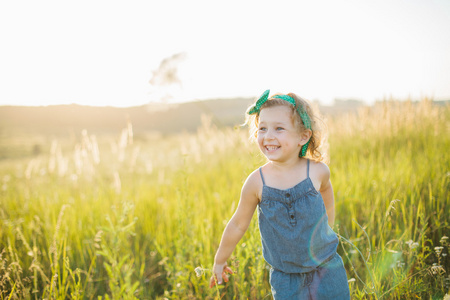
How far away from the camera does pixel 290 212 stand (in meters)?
1.44

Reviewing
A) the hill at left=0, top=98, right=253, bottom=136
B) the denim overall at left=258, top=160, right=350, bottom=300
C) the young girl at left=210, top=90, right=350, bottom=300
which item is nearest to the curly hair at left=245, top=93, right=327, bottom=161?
the young girl at left=210, top=90, right=350, bottom=300

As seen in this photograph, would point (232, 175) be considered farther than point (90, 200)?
Yes

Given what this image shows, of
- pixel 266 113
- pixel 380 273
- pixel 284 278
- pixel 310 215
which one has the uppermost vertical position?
pixel 266 113

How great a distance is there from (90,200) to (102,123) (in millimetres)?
30968

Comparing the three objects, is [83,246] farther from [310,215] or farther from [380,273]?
[380,273]

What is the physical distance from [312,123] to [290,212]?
52cm

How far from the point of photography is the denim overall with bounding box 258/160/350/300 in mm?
1443

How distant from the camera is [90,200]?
395 centimetres

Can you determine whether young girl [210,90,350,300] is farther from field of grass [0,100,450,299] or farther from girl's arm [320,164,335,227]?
field of grass [0,100,450,299]

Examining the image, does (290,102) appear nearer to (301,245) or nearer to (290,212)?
(290,212)

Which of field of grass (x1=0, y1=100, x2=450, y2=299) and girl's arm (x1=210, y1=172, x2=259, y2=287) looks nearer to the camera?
girl's arm (x1=210, y1=172, x2=259, y2=287)

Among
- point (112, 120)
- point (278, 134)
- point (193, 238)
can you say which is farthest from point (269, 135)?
point (112, 120)

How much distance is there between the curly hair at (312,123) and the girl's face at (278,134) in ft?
0.09

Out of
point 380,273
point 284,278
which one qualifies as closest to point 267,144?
point 284,278
